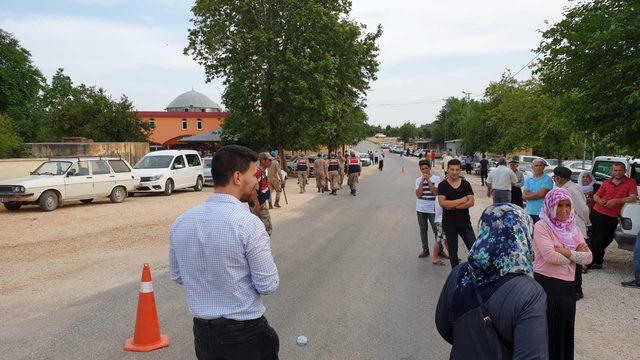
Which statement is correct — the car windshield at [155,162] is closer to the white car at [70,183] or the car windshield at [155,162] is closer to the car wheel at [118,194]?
the white car at [70,183]

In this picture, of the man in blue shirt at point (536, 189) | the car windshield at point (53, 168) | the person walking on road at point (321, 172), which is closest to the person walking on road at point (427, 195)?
the man in blue shirt at point (536, 189)

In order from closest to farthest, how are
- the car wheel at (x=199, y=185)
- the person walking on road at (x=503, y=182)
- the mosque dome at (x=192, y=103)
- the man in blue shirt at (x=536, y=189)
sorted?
the man in blue shirt at (x=536, y=189), the person walking on road at (x=503, y=182), the car wheel at (x=199, y=185), the mosque dome at (x=192, y=103)

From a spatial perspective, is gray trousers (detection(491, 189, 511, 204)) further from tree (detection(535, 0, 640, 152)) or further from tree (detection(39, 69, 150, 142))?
tree (detection(39, 69, 150, 142))

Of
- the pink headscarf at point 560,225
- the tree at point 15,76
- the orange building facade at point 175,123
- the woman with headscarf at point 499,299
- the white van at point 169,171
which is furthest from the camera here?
the orange building facade at point 175,123

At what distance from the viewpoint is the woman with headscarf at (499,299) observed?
212 centimetres

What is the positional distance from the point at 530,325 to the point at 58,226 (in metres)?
13.4

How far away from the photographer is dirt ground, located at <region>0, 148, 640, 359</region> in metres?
5.61

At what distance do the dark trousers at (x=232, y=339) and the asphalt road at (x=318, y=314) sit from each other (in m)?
2.12

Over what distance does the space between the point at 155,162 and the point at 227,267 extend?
68.3ft

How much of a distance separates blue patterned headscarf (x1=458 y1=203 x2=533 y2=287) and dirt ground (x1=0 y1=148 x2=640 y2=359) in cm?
313

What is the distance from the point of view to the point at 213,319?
8.71ft

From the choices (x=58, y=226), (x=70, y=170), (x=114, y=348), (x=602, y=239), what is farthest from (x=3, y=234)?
(x=602, y=239)

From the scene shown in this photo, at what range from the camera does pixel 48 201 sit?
51.9ft

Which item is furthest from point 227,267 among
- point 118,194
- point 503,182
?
point 118,194
